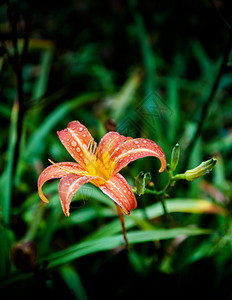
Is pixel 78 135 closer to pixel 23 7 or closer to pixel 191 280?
pixel 191 280

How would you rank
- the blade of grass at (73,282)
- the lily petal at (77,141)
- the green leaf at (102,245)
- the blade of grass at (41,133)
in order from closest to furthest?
the lily petal at (77,141)
the green leaf at (102,245)
the blade of grass at (73,282)
the blade of grass at (41,133)

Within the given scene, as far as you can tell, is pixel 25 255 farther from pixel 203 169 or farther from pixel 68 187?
pixel 203 169

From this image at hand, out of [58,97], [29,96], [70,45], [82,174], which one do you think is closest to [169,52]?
[70,45]

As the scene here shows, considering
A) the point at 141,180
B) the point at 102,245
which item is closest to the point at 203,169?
the point at 141,180

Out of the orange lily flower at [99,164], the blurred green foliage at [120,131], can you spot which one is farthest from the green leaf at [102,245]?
the orange lily flower at [99,164]

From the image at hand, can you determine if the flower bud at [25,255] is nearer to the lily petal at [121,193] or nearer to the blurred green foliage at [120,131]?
the blurred green foliage at [120,131]

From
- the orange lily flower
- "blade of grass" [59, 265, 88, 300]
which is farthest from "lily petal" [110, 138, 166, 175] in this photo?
"blade of grass" [59, 265, 88, 300]
